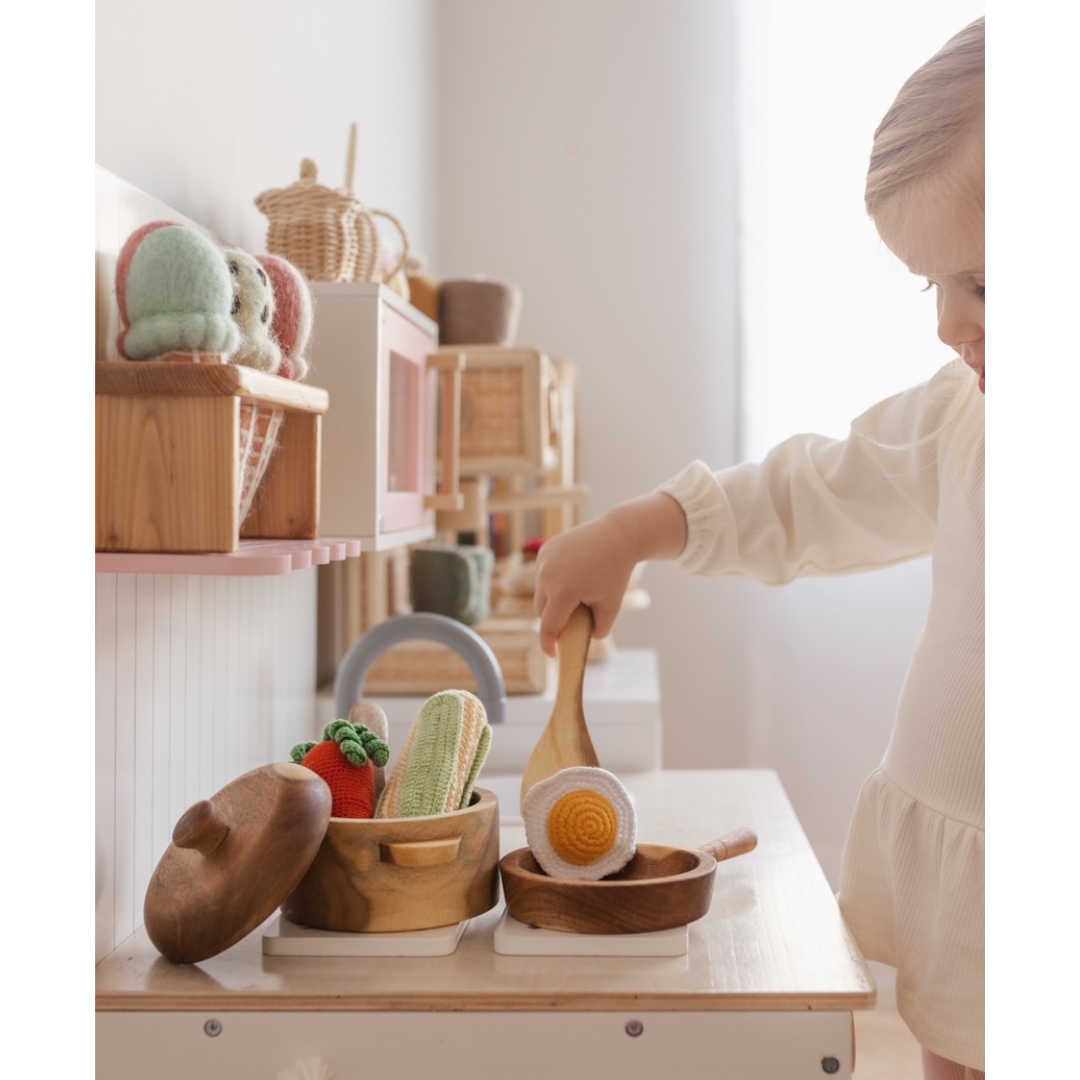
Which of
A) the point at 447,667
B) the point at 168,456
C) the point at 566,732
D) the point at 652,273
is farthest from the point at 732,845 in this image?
the point at 652,273

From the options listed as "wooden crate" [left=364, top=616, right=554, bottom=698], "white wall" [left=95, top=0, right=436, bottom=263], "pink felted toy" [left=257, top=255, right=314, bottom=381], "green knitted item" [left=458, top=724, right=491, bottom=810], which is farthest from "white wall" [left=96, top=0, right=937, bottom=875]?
"green knitted item" [left=458, top=724, right=491, bottom=810]

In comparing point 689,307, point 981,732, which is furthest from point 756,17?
point 981,732

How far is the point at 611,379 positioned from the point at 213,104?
1.65 metres

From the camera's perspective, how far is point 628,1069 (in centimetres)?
72

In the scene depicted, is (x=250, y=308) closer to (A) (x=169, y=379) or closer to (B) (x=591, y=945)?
(A) (x=169, y=379)

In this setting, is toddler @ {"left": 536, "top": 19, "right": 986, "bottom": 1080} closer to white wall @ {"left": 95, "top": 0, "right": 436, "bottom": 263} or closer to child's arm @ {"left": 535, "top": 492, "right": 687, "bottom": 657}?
child's arm @ {"left": 535, "top": 492, "right": 687, "bottom": 657}

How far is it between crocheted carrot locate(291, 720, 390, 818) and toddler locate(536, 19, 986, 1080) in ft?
0.64

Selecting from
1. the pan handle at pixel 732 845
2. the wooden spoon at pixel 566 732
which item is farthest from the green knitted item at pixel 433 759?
the pan handle at pixel 732 845

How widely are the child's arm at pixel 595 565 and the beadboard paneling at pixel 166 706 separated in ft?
0.97

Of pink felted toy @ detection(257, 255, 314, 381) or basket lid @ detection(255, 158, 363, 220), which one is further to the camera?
basket lid @ detection(255, 158, 363, 220)

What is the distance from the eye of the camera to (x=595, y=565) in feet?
3.18

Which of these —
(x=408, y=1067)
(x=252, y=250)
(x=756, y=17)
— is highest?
(x=756, y=17)

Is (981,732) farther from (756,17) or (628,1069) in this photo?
(756,17)

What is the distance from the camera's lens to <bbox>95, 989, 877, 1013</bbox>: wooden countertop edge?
2.34 feet
